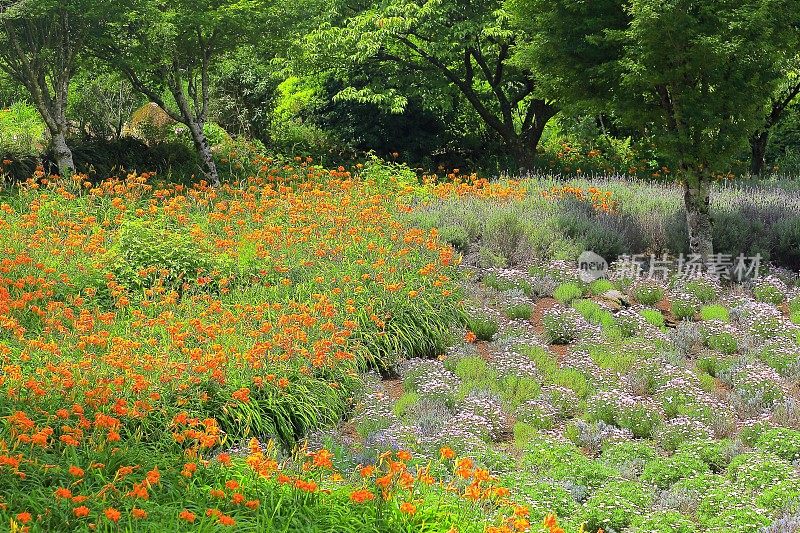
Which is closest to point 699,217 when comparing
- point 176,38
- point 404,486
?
point 404,486

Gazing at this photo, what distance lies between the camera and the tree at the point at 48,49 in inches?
529

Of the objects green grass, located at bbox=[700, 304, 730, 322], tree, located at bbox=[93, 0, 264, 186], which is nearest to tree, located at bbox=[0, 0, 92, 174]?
tree, located at bbox=[93, 0, 264, 186]

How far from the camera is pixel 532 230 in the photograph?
11359mm

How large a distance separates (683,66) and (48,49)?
9.66m

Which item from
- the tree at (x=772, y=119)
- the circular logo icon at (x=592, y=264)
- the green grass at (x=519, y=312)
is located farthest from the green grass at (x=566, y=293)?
the tree at (x=772, y=119)

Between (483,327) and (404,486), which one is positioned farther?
(483,327)

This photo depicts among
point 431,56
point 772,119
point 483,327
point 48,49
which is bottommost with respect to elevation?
point 483,327

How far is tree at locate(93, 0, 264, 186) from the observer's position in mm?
14195

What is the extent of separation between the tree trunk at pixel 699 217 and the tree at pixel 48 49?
913cm

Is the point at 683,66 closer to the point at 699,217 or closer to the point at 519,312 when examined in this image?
the point at 699,217

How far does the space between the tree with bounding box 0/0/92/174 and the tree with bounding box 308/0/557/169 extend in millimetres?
4926

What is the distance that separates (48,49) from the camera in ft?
44.9

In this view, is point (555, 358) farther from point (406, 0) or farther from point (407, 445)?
point (406, 0)

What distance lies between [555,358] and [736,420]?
6.24 ft
